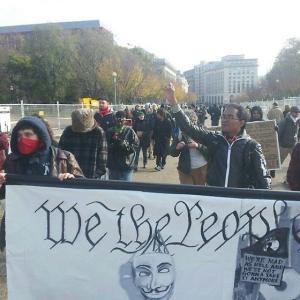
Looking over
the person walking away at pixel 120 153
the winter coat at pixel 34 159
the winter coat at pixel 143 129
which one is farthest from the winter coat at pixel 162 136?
the winter coat at pixel 34 159

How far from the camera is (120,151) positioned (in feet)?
23.5

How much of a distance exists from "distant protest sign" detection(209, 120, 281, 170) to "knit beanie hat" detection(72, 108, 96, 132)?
3551 mm

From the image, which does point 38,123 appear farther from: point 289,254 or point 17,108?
point 17,108

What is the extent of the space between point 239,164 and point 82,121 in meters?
2.20

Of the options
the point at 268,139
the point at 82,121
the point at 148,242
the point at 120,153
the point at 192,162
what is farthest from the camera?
the point at 268,139

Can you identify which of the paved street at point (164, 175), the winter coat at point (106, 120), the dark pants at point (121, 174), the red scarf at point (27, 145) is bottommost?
the paved street at point (164, 175)

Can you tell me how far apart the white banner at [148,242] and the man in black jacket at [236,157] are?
3.36 feet

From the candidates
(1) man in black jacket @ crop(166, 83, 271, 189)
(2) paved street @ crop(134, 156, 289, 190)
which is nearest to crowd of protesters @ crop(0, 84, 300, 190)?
(1) man in black jacket @ crop(166, 83, 271, 189)

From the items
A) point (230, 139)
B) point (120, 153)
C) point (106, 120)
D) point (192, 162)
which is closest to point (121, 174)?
point (120, 153)

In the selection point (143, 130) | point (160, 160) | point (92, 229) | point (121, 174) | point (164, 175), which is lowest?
point (164, 175)

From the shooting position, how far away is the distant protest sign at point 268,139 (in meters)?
8.69

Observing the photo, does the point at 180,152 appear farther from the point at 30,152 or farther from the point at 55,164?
the point at 30,152

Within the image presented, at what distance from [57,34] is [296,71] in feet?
151

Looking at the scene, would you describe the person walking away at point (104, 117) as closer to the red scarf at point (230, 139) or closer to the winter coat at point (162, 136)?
the winter coat at point (162, 136)
